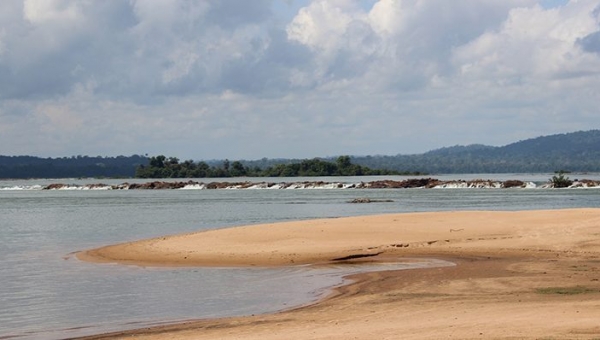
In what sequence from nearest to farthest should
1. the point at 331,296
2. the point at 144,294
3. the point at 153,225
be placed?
the point at 331,296
the point at 144,294
the point at 153,225

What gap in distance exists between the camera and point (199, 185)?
14850 cm

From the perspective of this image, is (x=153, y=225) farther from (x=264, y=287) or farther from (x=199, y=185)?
(x=199, y=185)

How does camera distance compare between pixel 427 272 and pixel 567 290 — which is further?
pixel 427 272

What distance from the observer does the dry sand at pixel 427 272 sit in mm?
15695

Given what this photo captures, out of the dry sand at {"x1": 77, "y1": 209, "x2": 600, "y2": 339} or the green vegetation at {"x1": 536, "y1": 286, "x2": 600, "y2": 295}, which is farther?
the green vegetation at {"x1": 536, "y1": 286, "x2": 600, "y2": 295}

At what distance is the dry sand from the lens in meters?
15.7

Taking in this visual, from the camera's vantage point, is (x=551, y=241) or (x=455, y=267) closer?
(x=455, y=267)

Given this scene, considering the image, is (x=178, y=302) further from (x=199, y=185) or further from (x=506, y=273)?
(x=199, y=185)

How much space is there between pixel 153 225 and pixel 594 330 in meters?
40.3

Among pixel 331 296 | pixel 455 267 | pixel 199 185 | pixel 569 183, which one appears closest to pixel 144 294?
pixel 331 296

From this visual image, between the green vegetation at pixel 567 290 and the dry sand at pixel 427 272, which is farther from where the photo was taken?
the green vegetation at pixel 567 290

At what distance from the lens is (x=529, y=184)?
386 ft

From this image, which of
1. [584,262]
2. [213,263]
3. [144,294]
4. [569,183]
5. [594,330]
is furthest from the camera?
[569,183]

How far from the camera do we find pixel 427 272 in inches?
973
